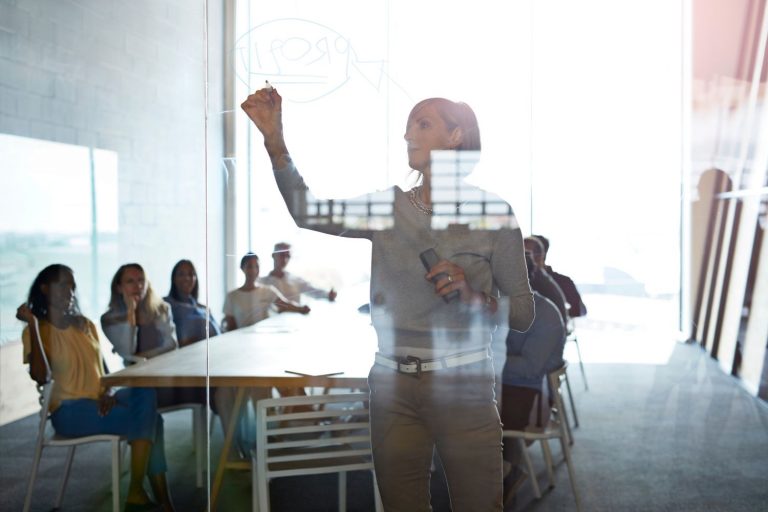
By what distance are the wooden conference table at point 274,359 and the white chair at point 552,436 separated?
18.7 inches

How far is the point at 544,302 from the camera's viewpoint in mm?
2160

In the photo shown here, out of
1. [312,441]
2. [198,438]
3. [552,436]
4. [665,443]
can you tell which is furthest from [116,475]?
[665,443]

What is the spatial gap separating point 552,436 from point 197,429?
3.74ft

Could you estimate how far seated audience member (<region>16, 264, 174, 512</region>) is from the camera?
8.61 ft

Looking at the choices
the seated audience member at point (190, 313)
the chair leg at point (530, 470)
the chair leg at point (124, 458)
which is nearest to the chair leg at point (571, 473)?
the chair leg at point (530, 470)

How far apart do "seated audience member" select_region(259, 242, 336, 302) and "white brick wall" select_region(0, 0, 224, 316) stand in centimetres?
21

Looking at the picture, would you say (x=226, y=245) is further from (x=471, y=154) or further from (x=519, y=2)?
(x=519, y=2)

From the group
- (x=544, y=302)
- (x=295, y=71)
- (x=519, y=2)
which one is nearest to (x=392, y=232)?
(x=544, y=302)

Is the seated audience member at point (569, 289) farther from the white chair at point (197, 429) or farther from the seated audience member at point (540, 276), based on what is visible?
the white chair at point (197, 429)

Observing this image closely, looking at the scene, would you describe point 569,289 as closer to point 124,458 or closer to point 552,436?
point 552,436

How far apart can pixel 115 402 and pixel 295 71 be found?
49.0 inches

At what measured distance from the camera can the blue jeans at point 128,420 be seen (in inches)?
103

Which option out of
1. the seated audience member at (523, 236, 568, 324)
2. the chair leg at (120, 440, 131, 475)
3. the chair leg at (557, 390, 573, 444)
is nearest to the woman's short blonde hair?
the seated audience member at (523, 236, 568, 324)

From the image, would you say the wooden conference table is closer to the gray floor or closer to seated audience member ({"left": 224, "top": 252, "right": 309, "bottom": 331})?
seated audience member ({"left": 224, "top": 252, "right": 309, "bottom": 331})
